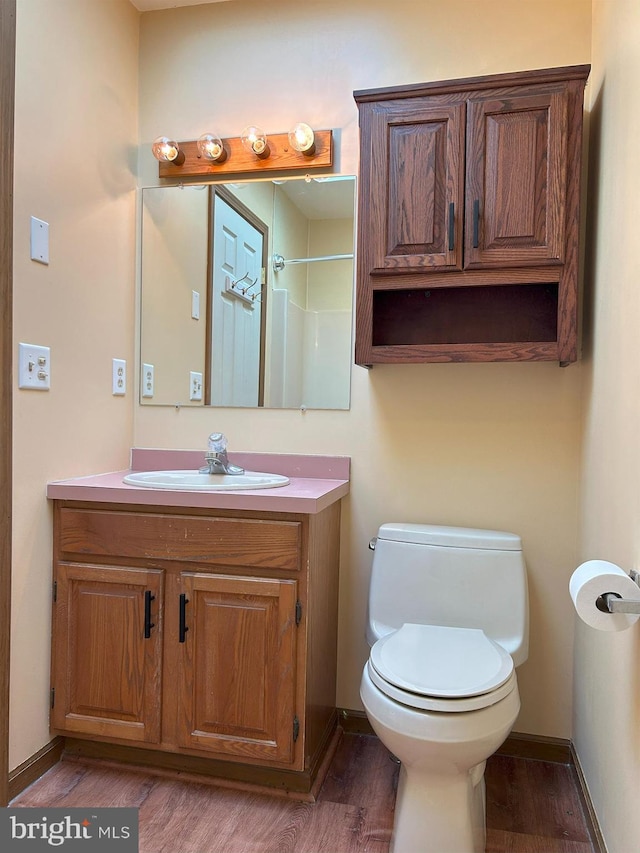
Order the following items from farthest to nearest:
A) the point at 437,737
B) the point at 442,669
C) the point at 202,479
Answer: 1. the point at 202,479
2. the point at 442,669
3. the point at 437,737

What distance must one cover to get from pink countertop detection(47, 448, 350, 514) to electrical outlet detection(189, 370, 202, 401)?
201 mm

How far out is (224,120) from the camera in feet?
6.82

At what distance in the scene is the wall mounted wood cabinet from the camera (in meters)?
1.59

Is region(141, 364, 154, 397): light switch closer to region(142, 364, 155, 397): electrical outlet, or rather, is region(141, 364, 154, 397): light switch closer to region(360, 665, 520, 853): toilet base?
region(142, 364, 155, 397): electrical outlet

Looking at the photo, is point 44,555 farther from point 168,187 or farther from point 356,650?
point 168,187

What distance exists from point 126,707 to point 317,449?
3.24 feet

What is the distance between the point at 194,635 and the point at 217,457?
0.56 m

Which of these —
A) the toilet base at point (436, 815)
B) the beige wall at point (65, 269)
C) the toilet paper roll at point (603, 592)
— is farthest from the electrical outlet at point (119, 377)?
the toilet paper roll at point (603, 592)

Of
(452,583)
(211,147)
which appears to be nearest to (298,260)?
(211,147)

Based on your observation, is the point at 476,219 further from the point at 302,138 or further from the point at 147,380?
the point at 147,380

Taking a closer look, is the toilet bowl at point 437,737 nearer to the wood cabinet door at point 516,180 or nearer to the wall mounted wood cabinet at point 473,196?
the wall mounted wood cabinet at point 473,196

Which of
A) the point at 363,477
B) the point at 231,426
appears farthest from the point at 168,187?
the point at 363,477

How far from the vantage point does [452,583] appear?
1.74 m

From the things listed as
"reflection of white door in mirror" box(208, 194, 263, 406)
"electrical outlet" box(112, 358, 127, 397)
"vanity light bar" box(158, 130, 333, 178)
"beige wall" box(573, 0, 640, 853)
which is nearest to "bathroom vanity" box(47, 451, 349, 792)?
"electrical outlet" box(112, 358, 127, 397)
